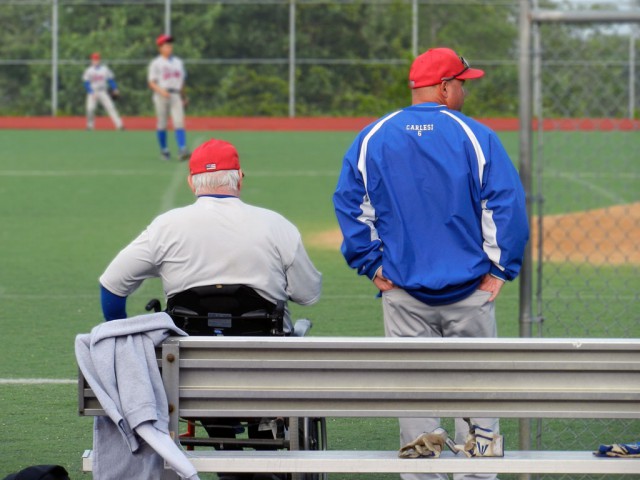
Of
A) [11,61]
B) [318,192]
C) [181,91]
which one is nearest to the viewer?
[318,192]

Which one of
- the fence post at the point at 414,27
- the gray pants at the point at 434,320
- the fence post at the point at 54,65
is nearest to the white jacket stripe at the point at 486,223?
the gray pants at the point at 434,320

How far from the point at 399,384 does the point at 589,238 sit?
9711 mm

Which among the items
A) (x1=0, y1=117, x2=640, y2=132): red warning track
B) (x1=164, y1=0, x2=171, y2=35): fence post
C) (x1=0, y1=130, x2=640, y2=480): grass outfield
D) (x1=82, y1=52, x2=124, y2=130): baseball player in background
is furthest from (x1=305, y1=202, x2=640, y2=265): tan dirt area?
(x1=164, y1=0, x2=171, y2=35): fence post

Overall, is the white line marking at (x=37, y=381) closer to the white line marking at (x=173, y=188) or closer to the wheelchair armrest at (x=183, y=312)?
the wheelchair armrest at (x=183, y=312)

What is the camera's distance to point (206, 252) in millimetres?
4801

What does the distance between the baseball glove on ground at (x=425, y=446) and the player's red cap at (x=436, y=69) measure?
1.44 m

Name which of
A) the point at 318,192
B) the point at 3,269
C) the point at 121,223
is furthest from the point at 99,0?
the point at 3,269

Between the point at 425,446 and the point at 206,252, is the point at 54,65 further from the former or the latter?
the point at 425,446

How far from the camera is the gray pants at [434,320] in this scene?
470 centimetres

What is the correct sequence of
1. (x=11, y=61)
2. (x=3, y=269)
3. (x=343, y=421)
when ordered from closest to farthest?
(x=343, y=421) → (x=3, y=269) → (x=11, y=61)

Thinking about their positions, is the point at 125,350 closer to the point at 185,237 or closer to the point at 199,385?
the point at 199,385

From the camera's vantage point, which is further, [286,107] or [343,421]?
[286,107]

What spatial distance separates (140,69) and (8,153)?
14.7 metres

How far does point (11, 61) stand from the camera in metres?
38.3
